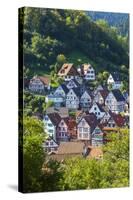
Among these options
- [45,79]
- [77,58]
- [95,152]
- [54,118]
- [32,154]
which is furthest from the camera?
[95,152]

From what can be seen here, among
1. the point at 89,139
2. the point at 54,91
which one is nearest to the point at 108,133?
the point at 89,139

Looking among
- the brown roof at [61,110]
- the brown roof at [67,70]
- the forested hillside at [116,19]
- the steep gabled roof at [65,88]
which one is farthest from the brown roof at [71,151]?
the forested hillside at [116,19]

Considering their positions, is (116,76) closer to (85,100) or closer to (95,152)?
(85,100)

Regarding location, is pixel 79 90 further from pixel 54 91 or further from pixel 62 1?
pixel 62 1

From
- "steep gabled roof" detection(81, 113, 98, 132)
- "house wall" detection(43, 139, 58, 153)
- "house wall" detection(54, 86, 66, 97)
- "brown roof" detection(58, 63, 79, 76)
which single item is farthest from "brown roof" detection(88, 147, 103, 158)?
"brown roof" detection(58, 63, 79, 76)

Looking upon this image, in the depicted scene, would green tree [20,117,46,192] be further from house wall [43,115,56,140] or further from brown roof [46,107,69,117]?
brown roof [46,107,69,117]

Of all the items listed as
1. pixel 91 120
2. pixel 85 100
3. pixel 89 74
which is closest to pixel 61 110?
pixel 85 100
